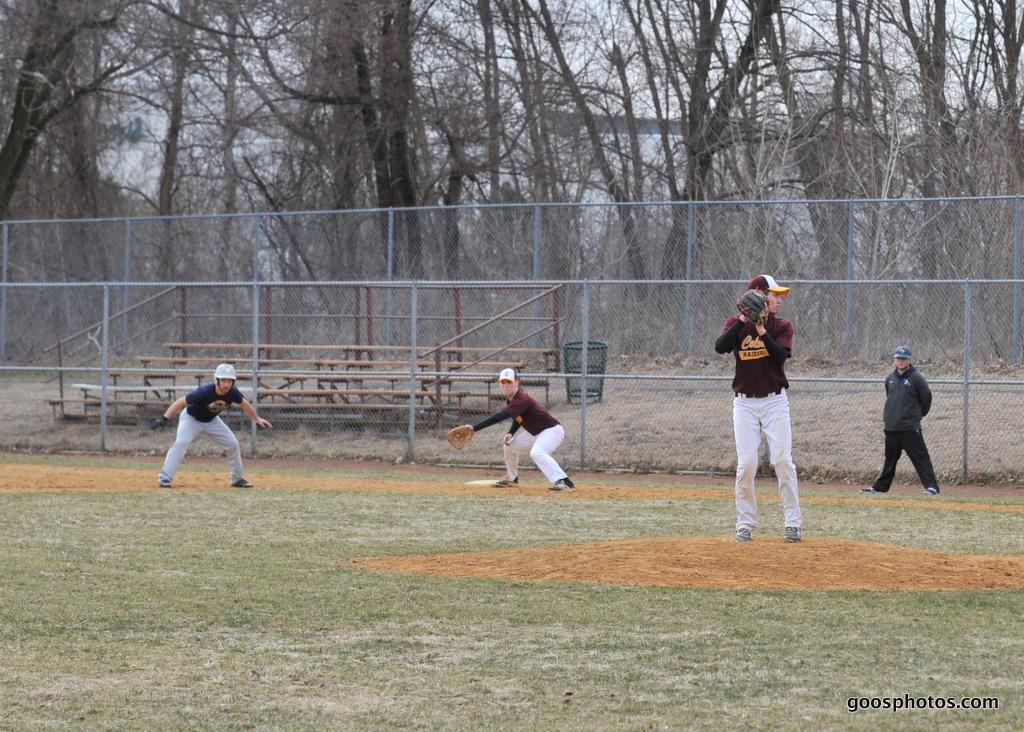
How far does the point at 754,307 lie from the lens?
8.34m

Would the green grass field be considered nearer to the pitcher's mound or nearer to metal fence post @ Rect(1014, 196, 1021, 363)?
the pitcher's mound

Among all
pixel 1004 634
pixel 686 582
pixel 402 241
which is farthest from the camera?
pixel 402 241

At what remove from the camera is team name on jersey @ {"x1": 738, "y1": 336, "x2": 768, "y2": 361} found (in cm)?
855

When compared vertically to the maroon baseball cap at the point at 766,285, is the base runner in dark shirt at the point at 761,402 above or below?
below

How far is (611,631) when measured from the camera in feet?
20.7

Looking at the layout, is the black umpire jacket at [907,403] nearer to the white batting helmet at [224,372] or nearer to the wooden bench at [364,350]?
the wooden bench at [364,350]

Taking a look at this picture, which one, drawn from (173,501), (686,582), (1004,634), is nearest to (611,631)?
(686,582)

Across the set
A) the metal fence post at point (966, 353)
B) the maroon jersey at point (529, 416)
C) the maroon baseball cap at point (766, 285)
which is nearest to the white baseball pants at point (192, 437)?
the maroon jersey at point (529, 416)

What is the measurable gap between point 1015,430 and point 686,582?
10242 millimetres

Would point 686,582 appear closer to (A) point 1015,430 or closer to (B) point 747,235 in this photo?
(A) point 1015,430

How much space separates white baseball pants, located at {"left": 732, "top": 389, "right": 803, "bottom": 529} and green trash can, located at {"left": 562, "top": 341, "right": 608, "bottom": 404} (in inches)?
390

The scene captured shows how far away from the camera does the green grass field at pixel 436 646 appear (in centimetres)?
488

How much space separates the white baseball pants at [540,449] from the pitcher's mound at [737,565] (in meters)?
4.65

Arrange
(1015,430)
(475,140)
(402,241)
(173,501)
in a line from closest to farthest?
1. (173,501)
2. (1015,430)
3. (402,241)
4. (475,140)
